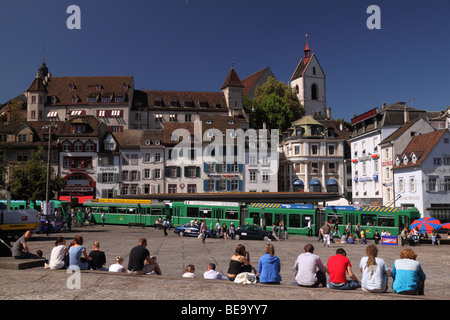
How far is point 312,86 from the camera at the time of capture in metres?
113

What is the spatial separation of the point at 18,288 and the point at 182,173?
57.6m

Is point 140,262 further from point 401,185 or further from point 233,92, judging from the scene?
point 233,92

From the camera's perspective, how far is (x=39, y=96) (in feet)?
272

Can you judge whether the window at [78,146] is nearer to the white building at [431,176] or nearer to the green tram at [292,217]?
the green tram at [292,217]

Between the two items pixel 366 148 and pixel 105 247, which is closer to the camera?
pixel 105 247

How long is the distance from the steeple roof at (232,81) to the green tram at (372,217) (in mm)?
54116

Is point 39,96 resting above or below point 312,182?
above

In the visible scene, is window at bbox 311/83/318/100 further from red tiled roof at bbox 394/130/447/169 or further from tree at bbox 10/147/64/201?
tree at bbox 10/147/64/201

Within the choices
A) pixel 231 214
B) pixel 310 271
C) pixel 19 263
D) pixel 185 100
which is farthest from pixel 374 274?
pixel 185 100

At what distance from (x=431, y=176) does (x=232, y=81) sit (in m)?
50.6

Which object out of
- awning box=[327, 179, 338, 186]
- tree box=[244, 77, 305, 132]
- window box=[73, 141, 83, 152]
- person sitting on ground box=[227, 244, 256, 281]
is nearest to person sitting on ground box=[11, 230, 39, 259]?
person sitting on ground box=[227, 244, 256, 281]

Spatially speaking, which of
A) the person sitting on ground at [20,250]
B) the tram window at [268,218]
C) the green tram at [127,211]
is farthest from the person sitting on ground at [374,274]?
the green tram at [127,211]
